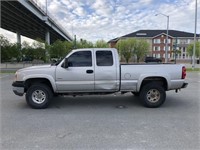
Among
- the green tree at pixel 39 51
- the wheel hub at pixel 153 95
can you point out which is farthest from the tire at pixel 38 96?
the green tree at pixel 39 51

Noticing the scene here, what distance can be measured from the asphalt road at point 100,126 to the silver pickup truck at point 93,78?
52cm

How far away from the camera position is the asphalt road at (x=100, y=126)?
4.10 m

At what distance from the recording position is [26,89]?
22.8 ft

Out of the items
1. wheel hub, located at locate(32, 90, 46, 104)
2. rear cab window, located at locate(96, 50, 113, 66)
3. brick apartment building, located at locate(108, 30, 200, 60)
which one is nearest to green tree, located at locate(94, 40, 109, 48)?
brick apartment building, located at locate(108, 30, 200, 60)

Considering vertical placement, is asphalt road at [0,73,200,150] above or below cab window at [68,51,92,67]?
below

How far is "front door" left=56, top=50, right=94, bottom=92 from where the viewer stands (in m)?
6.74

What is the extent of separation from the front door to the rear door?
0.20 metres

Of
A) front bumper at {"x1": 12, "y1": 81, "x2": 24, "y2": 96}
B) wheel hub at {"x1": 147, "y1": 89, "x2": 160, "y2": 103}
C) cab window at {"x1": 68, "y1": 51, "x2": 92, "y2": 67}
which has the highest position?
cab window at {"x1": 68, "y1": 51, "x2": 92, "y2": 67}

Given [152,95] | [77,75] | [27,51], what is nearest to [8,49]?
[27,51]

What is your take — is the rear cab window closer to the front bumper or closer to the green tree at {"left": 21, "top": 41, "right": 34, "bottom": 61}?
the front bumper

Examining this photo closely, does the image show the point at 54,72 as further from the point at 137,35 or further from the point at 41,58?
the point at 137,35

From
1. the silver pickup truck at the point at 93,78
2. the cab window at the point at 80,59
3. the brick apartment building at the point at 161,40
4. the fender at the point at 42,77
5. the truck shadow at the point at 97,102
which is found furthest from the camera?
the brick apartment building at the point at 161,40

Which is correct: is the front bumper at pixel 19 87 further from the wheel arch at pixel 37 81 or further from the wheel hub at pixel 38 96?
the wheel hub at pixel 38 96

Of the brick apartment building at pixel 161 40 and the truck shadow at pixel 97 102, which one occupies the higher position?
the brick apartment building at pixel 161 40
